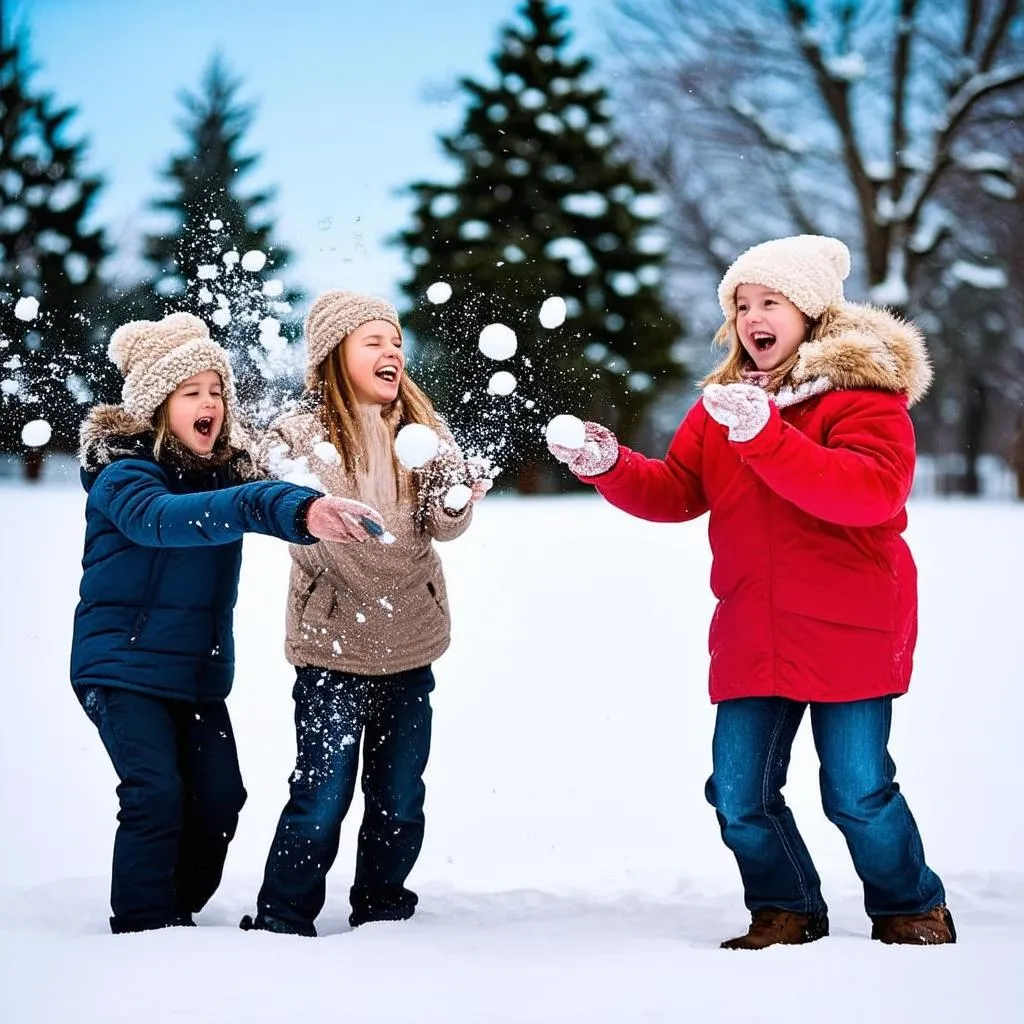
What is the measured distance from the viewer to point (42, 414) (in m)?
3.21

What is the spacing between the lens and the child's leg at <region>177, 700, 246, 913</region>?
2.80 meters

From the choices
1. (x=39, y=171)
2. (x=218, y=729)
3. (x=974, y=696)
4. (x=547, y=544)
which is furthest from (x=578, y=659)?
(x=39, y=171)

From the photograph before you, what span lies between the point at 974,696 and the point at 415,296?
300 centimetres

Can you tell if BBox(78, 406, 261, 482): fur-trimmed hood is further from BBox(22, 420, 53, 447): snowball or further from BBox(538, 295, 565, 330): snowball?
BBox(538, 295, 565, 330): snowball

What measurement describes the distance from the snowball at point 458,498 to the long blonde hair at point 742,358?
1.80ft

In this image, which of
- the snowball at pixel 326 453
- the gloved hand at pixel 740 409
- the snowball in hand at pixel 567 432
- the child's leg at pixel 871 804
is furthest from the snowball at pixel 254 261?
the child's leg at pixel 871 804

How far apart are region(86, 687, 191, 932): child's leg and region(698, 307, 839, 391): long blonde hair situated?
1.36 meters

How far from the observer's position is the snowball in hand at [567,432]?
8.57ft

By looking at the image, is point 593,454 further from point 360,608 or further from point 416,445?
point 360,608

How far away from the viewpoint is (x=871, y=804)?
100.0 inches

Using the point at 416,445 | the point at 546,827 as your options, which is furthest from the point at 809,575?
the point at 546,827

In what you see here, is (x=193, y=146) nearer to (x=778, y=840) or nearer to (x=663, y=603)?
(x=663, y=603)

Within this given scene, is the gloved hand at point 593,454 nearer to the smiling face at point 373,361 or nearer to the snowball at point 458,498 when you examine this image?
the snowball at point 458,498

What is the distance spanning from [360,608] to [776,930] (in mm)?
1092
